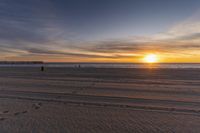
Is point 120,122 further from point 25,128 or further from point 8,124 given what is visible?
point 8,124

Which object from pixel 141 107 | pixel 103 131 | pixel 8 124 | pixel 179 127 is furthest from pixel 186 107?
pixel 8 124

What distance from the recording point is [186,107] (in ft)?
26.5

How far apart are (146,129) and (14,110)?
560 cm

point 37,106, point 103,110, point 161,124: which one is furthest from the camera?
point 37,106

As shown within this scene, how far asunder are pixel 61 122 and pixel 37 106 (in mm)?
2729

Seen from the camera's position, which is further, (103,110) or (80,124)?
(103,110)

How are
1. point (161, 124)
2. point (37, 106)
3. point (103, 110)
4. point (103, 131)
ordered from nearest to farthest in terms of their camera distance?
point (103, 131), point (161, 124), point (103, 110), point (37, 106)

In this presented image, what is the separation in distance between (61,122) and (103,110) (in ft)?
6.86

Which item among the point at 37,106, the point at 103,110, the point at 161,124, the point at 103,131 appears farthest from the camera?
the point at 37,106

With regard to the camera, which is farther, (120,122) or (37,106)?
(37,106)

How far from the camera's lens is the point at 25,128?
222 inches

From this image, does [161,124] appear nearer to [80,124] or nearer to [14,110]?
[80,124]

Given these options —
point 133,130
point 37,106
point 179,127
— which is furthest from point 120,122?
point 37,106

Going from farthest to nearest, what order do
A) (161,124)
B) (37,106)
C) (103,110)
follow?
(37,106) < (103,110) < (161,124)
